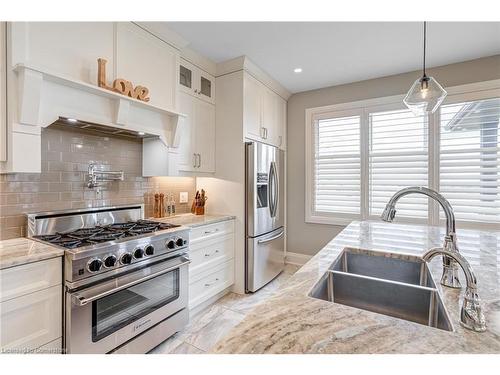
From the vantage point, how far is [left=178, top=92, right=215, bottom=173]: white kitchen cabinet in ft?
8.20

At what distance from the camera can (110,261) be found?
1.51m

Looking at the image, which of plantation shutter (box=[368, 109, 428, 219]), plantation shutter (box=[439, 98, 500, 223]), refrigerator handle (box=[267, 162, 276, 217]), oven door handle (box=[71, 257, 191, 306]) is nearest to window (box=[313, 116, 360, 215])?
plantation shutter (box=[368, 109, 428, 219])

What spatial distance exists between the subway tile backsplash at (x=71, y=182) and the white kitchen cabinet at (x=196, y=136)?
0.40 m

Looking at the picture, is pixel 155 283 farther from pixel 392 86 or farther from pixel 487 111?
pixel 487 111

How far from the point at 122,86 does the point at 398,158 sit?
3085 millimetres

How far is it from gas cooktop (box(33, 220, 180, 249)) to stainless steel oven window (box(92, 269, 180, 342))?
34 cm

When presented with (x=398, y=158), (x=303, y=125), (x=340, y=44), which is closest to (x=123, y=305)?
(x=340, y=44)

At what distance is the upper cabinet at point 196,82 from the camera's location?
2.51 m

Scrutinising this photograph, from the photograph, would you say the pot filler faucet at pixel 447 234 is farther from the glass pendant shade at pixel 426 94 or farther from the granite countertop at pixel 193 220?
the granite countertop at pixel 193 220

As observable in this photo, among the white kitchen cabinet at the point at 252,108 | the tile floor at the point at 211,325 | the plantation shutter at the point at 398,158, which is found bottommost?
the tile floor at the point at 211,325

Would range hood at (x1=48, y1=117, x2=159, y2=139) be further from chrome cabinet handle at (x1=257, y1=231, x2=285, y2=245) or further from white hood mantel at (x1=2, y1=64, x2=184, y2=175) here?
chrome cabinet handle at (x1=257, y1=231, x2=285, y2=245)

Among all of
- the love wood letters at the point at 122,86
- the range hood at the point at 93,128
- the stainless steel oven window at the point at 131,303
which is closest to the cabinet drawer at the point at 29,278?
the stainless steel oven window at the point at 131,303
